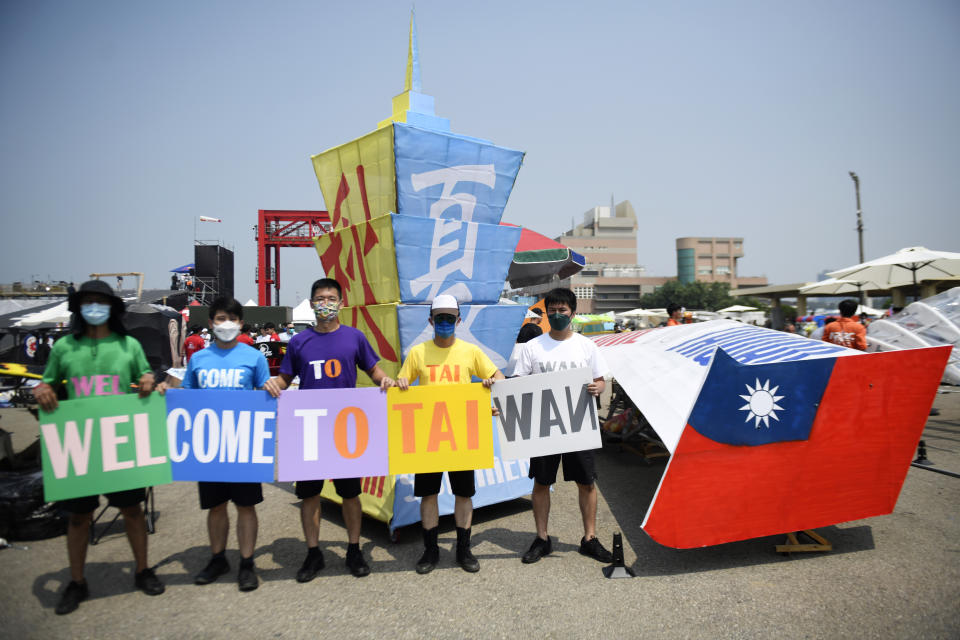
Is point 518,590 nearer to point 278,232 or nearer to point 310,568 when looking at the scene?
point 310,568

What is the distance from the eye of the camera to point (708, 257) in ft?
449

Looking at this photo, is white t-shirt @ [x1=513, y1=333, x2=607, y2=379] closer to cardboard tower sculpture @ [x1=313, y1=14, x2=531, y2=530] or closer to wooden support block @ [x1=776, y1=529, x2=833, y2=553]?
cardboard tower sculpture @ [x1=313, y1=14, x2=531, y2=530]

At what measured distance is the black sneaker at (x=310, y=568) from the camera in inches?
138

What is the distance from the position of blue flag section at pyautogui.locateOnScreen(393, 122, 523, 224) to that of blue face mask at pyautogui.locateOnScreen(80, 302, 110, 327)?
2374 millimetres

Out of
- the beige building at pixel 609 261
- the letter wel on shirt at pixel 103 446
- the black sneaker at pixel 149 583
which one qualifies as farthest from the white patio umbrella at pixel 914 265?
the beige building at pixel 609 261

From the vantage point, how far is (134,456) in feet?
10.9

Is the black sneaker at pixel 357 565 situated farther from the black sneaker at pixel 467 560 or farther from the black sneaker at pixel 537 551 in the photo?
the black sneaker at pixel 537 551

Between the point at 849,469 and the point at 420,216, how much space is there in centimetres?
397

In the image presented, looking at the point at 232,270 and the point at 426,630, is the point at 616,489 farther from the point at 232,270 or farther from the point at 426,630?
the point at 232,270

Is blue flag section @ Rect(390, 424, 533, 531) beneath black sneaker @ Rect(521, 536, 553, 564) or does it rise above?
above

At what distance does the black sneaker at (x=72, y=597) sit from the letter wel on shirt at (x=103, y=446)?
0.62m

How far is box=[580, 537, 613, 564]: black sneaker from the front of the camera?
375cm

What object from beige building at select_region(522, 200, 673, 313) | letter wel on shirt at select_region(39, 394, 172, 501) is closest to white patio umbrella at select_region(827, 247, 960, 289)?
letter wel on shirt at select_region(39, 394, 172, 501)

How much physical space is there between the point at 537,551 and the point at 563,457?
73 centimetres
